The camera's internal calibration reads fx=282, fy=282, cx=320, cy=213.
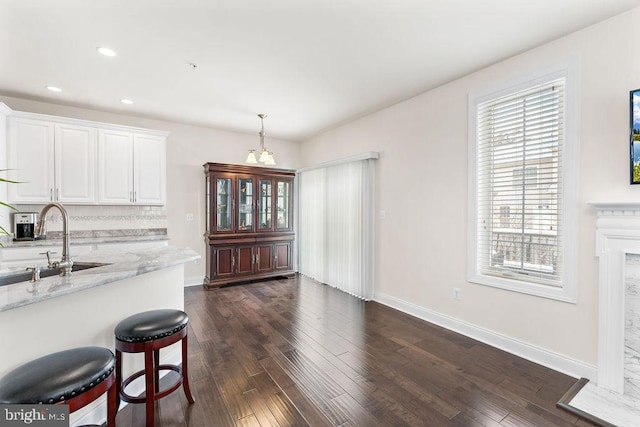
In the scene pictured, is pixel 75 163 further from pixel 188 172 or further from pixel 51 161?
pixel 188 172

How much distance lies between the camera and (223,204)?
5039 millimetres

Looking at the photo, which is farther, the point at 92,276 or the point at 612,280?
the point at 612,280

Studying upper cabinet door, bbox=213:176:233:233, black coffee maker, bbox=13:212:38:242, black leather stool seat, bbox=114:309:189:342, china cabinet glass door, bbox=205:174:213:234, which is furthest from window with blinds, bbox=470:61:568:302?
black coffee maker, bbox=13:212:38:242

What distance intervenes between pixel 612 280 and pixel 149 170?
5.56m

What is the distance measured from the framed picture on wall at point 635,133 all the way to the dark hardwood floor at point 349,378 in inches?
66.4

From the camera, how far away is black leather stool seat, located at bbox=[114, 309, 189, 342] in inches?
66.2

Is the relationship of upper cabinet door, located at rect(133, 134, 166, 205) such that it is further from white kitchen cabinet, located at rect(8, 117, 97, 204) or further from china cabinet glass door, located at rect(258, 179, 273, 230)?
china cabinet glass door, located at rect(258, 179, 273, 230)

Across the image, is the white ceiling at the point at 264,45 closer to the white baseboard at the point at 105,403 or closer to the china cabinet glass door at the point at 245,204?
the china cabinet glass door at the point at 245,204

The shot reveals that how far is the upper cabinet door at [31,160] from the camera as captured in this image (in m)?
3.61

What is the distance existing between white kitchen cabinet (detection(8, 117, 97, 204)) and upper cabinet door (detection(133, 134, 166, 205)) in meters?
0.51

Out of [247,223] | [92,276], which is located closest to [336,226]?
[247,223]

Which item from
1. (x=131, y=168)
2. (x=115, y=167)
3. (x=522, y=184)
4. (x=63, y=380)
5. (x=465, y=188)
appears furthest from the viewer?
(x=131, y=168)

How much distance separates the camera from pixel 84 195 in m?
4.02

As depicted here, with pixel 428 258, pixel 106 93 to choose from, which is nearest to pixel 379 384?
pixel 428 258
